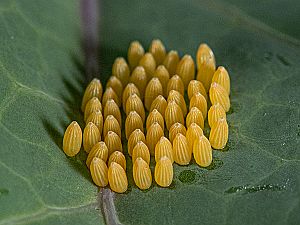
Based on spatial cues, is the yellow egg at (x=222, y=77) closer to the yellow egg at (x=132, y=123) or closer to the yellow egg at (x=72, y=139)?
the yellow egg at (x=132, y=123)

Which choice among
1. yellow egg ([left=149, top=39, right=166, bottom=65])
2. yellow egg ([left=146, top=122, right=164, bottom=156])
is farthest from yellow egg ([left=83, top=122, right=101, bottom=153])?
yellow egg ([left=149, top=39, right=166, bottom=65])

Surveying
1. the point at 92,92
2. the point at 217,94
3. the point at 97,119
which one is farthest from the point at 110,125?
the point at 217,94

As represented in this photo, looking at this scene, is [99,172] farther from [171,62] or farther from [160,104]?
[171,62]

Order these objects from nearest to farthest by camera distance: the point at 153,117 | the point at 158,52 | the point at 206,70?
the point at 153,117 < the point at 206,70 < the point at 158,52

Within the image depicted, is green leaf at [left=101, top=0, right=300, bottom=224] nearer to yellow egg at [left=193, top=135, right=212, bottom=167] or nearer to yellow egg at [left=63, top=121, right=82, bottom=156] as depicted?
yellow egg at [left=193, top=135, right=212, bottom=167]

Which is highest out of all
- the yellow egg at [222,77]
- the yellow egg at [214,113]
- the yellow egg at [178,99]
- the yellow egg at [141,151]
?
the yellow egg at [222,77]

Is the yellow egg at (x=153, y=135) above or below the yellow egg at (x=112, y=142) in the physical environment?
above

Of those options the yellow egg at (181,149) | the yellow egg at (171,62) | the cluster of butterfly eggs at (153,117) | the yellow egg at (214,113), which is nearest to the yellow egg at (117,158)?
the cluster of butterfly eggs at (153,117)
